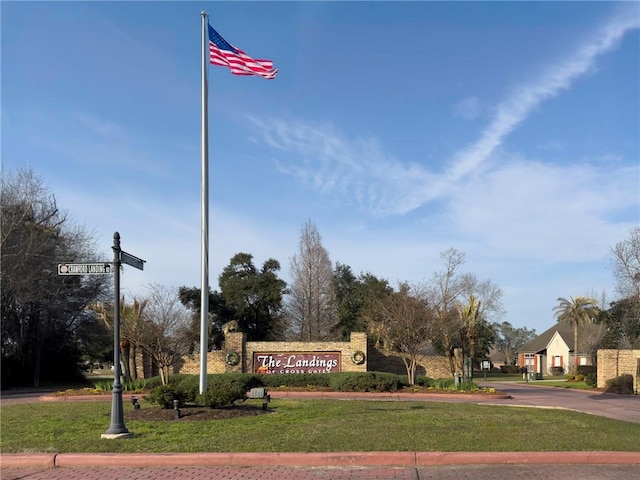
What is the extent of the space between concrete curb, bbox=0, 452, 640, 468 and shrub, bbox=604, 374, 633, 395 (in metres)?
21.3

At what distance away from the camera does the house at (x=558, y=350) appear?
193 ft

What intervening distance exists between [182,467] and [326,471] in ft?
7.27

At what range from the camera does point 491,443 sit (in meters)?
10.0

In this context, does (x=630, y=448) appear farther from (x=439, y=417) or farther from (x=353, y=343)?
(x=353, y=343)

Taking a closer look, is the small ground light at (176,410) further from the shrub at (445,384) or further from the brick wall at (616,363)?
the brick wall at (616,363)

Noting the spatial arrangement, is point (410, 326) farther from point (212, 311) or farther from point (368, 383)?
point (212, 311)

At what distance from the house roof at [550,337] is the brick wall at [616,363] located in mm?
35915

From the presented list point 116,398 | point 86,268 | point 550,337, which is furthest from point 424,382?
point 550,337

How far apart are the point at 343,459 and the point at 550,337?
6820cm

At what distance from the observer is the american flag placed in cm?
1781

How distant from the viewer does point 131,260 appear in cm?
1245

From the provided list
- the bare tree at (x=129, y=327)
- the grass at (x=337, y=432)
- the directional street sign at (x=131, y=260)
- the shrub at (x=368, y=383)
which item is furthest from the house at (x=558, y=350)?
the directional street sign at (x=131, y=260)

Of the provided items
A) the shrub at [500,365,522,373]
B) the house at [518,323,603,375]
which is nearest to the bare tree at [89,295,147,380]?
the house at [518,323,603,375]

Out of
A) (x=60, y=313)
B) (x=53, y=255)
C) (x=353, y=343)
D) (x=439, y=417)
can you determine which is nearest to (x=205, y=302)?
(x=439, y=417)
